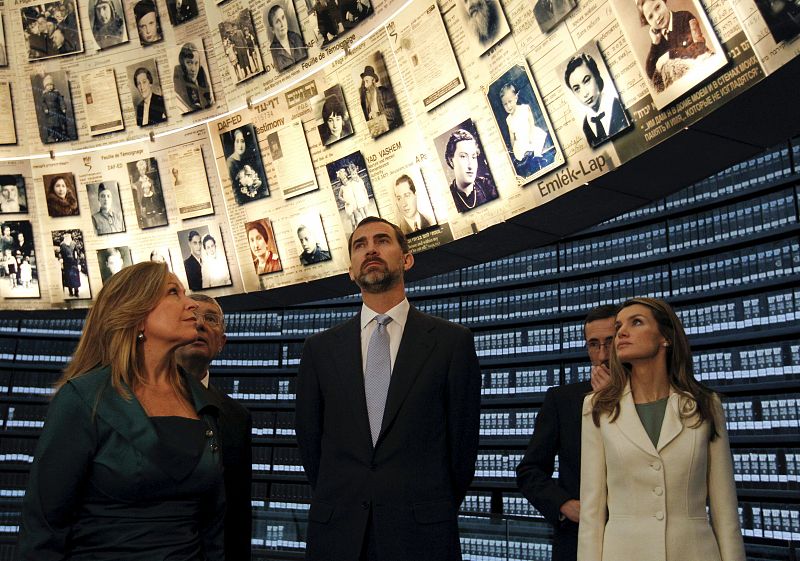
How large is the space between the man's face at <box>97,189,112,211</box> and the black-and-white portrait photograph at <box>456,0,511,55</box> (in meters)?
2.26

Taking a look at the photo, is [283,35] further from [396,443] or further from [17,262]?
[396,443]

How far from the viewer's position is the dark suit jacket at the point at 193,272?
14.8 feet

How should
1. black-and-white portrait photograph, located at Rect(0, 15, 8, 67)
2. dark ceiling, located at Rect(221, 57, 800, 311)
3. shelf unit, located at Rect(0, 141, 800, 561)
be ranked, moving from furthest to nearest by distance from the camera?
shelf unit, located at Rect(0, 141, 800, 561) < black-and-white portrait photograph, located at Rect(0, 15, 8, 67) < dark ceiling, located at Rect(221, 57, 800, 311)

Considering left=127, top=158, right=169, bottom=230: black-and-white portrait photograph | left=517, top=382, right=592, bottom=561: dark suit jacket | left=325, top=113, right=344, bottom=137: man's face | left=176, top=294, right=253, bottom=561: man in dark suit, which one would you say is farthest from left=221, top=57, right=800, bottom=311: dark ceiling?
left=176, top=294, right=253, bottom=561: man in dark suit

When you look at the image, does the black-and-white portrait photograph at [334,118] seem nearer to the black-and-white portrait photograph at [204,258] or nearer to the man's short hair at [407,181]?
the man's short hair at [407,181]

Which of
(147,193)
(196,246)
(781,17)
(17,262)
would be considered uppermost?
(147,193)

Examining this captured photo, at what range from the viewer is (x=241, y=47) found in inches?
170

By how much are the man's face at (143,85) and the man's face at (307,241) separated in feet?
3.88

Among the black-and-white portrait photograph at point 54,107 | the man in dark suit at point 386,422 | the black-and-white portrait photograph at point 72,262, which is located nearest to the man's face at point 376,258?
the man in dark suit at point 386,422

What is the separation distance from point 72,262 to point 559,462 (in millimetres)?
3241

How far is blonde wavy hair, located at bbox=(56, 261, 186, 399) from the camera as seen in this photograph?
5.88 ft

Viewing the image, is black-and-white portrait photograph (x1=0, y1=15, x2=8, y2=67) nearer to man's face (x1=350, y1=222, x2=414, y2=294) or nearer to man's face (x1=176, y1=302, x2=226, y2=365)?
man's face (x1=176, y1=302, x2=226, y2=365)

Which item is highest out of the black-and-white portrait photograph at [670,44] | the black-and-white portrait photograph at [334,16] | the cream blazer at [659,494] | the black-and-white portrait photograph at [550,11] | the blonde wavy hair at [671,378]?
the black-and-white portrait photograph at [334,16]

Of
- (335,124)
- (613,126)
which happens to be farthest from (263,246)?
(613,126)
